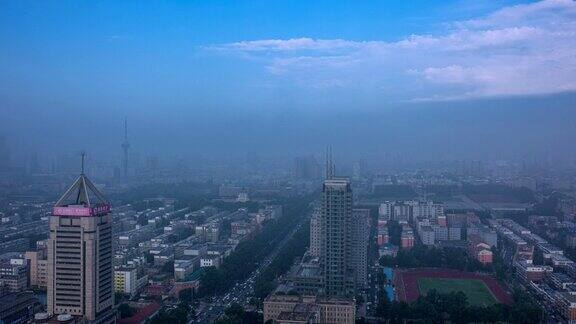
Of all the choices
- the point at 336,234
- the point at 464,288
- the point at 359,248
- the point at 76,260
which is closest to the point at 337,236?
the point at 336,234

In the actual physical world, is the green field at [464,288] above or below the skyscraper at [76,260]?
below

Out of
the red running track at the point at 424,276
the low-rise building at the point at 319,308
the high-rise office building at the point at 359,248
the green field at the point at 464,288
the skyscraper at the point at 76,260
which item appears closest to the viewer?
the skyscraper at the point at 76,260

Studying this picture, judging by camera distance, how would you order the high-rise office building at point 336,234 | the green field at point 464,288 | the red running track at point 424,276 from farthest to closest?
1. the red running track at point 424,276
2. the green field at point 464,288
3. the high-rise office building at point 336,234

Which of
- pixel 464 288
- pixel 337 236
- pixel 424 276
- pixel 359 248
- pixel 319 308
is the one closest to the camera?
pixel 319 308

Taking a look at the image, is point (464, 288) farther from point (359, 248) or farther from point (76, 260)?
point (76, 260)

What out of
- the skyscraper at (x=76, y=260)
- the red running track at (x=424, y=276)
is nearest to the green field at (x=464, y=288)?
the red running track at (x=424, y=276)

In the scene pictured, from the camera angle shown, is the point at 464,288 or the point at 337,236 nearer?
the point at 337,236

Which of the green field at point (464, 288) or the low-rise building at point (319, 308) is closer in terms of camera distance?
the low-rise building at point (319, 308)

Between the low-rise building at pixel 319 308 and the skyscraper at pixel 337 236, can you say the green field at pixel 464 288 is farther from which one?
the low-rise building at pixel 319 308
